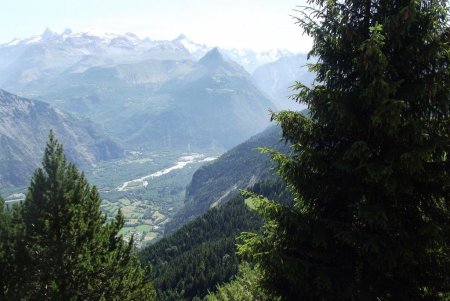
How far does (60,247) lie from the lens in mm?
24938

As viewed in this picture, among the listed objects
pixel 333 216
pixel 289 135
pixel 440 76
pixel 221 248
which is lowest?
pixel 221 248

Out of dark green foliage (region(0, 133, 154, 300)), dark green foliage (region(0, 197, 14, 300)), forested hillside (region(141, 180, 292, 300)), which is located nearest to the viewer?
dark green foliage (region(0, 133, 154, 300))

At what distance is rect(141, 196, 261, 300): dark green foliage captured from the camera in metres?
118

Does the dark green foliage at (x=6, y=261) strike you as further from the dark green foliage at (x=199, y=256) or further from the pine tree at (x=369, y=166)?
the dark green foliage at (x=199, y=256)

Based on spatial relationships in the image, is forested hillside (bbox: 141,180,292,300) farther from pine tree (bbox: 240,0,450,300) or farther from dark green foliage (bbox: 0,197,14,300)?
pine tree (bbox: 240,0,450,300)

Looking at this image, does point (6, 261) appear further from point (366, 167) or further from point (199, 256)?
point (199, 256)

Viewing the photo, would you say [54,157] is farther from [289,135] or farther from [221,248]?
[221,248]

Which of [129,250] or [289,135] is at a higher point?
[289,135]

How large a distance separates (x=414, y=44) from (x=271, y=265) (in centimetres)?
945

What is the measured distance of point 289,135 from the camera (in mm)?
17109

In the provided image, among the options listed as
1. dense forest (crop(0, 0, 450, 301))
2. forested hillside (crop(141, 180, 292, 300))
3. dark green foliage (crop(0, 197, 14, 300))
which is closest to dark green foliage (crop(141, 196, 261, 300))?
forested hillside (crop(141, 180, 292, 300))

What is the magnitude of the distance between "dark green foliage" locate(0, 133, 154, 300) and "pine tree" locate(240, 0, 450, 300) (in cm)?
1294

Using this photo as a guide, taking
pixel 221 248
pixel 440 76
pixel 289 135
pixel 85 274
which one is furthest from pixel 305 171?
pixel 221 248

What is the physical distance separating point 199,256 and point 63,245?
115 meters
